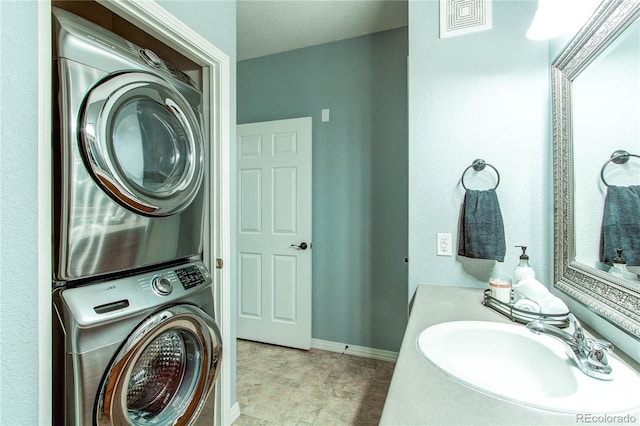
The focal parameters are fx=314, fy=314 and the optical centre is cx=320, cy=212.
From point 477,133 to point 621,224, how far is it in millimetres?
830

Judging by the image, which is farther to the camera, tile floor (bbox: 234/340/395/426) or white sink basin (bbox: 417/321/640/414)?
tile floor (bbox: 234/340/395/426)

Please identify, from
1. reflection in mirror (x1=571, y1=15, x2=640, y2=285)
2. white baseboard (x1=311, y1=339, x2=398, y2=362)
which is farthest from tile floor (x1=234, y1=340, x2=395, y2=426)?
reflection in mirror (x1=571, y1=15, x2=640, y2=285)

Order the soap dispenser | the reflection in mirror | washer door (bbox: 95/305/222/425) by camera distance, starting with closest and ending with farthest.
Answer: the reflection in mirror
washer door (bbox: 95/305/222/425)
the soap dispenser

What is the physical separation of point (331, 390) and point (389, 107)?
2.16 m

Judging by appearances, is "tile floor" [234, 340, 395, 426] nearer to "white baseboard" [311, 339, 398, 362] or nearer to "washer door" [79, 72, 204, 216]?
"white baseboard" [311, 339, 398, 362]

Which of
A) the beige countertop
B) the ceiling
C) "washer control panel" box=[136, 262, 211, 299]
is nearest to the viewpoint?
the beige countertop

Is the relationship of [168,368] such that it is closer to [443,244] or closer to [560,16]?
[443,244]

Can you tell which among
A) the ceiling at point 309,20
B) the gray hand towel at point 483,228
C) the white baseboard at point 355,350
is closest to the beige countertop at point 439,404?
the gray hand towel at point 483,228

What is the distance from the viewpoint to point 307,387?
2162 mm

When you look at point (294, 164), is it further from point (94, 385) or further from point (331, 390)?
point (94, 385)

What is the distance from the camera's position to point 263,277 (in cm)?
287

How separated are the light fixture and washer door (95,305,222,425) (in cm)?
183

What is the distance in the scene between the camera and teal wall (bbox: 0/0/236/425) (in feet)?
2.89

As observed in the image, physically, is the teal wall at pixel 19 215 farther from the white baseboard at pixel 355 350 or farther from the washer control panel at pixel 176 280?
the white baseboard at pixel 355 350
